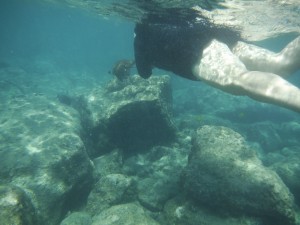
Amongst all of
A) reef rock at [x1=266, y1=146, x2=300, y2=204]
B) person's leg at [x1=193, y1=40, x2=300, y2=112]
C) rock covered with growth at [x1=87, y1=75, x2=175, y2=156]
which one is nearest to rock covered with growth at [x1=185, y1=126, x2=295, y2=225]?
person's leg at [x1=193, y1=40, x2=300, y2=112]

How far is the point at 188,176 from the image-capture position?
8.14 metres

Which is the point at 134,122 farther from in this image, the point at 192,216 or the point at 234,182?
the point at 234,182

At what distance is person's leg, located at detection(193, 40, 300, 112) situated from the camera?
3838 millimetres

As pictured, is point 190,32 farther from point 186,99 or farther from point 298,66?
point 186,99

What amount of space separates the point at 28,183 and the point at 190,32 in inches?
267

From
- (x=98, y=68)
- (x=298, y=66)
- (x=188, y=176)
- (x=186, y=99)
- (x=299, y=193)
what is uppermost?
(x=298, y=66)

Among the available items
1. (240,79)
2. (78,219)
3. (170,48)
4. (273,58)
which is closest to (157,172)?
(78,219)

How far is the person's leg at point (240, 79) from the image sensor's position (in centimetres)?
384

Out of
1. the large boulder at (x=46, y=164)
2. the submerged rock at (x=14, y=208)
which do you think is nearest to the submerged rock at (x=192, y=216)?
the large boulder at (x=46, y=164)

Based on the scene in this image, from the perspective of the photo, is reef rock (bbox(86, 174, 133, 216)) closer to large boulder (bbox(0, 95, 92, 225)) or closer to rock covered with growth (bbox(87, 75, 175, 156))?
large boulder (bbox(0, 95, 92, 225))

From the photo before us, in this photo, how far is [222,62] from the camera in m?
5.23

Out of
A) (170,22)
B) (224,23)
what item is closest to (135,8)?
(170,22)

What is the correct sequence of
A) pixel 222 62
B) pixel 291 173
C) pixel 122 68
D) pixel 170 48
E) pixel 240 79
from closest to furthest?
pixel 240 79, pixel 222 62, pixel 170 48, pixel 291 173, pixel 122 68

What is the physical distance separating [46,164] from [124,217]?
134 inches
